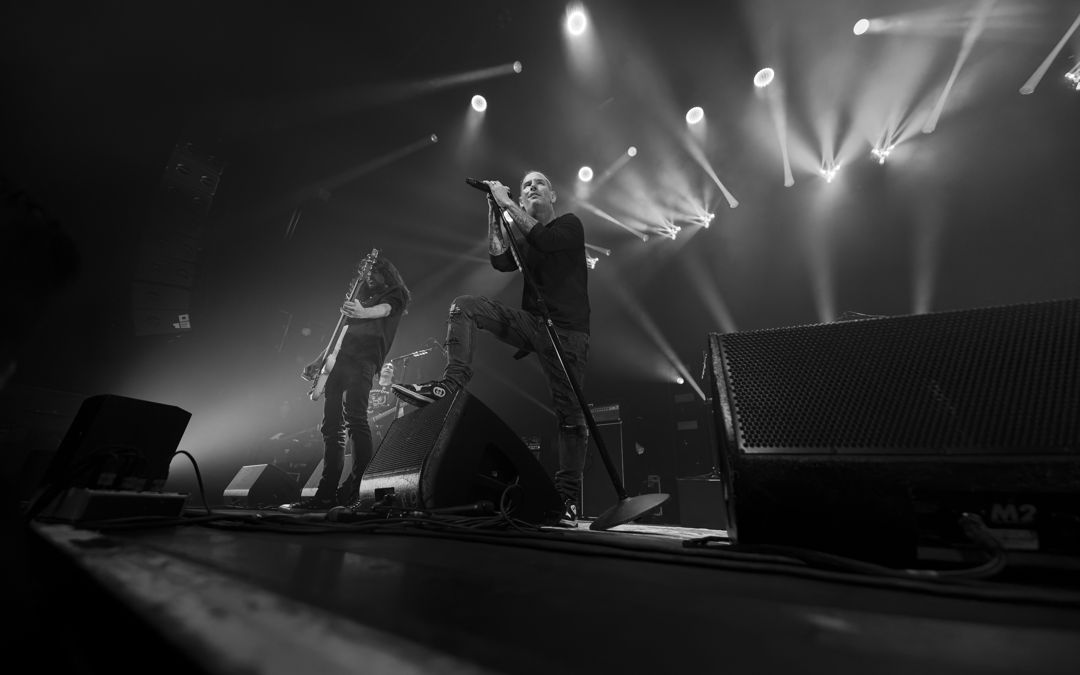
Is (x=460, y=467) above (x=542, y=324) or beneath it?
beneath

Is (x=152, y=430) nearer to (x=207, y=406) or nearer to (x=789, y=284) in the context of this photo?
(x=207, y=406)

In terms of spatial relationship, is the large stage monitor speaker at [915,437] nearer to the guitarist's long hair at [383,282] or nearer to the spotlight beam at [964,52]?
the guitarist's long hair at [383,282]

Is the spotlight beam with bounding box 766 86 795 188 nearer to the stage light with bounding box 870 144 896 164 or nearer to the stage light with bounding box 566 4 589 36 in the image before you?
the stage light with bounding box 870 144 896 164

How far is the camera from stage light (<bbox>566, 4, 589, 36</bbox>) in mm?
4064

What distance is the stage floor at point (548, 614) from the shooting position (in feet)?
0.89

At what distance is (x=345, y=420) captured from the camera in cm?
303

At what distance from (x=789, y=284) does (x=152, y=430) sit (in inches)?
212

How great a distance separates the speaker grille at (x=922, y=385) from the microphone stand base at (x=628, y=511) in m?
0.63

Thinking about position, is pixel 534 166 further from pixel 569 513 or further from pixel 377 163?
pixel 569 513

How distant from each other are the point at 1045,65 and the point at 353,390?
6.02 m

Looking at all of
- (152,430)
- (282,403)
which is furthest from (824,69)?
(282,403)

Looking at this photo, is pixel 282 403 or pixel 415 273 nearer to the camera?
pixel 282 403

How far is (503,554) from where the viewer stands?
80 centimetres

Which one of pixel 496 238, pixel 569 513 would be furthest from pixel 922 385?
pixel 496 238
